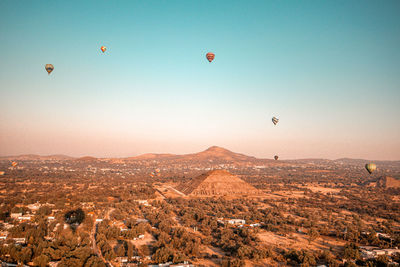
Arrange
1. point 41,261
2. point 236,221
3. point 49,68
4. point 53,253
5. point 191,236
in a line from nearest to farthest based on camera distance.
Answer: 1. point 41,261
2. point 53,253
3. point 191,236
4. point 236,221
5. point 49,68

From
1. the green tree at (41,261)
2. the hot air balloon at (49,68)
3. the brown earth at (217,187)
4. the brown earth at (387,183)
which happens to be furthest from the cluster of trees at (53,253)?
the brown earth at (387,183)

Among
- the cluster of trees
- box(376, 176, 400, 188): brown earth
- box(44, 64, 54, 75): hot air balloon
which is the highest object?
box(44, 64, 54, 75): hot air balloon

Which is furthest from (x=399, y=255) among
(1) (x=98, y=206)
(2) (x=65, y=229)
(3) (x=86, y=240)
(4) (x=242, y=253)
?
(1) (x=98, y=206)

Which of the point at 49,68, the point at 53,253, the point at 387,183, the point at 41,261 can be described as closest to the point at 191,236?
the point at 53,253

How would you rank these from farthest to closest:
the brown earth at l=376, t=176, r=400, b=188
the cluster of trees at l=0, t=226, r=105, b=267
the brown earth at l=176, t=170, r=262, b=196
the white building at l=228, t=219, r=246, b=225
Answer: the brown earth at l=376, t=176, r=400, b=188 → the brown earth at l=176, t=170, r=262, b=196 → the white building at l=228, t=219, r=246, b=225 → the cluster of trees at l=0, t=226, r=105, b=267

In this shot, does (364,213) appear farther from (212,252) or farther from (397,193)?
(397,193)

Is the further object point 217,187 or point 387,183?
Answer: point 387,183

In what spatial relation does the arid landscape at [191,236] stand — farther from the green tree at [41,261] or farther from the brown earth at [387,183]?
the brown earth at [387,183]

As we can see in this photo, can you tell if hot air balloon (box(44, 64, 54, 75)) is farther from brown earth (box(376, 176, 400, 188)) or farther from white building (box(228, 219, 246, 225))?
brown earth (box(376, 176, 400, 188))

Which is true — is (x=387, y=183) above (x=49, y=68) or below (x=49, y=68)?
below

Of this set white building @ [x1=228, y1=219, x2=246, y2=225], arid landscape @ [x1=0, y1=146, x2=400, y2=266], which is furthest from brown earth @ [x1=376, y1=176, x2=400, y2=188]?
white building @ [x1=228, y1=219, x2=246, y2=225]

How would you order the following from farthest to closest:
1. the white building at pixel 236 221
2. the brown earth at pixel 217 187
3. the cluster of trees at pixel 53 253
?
the brown earth at pixel 217 187 < the white building at pixel 236 221 < the cluster of trees at pixel 53 253

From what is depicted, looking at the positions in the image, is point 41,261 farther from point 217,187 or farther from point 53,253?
point 217,187

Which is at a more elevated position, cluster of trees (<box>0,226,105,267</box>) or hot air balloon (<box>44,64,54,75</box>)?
hot air balloon (<box>44,64,54,75</box>)
